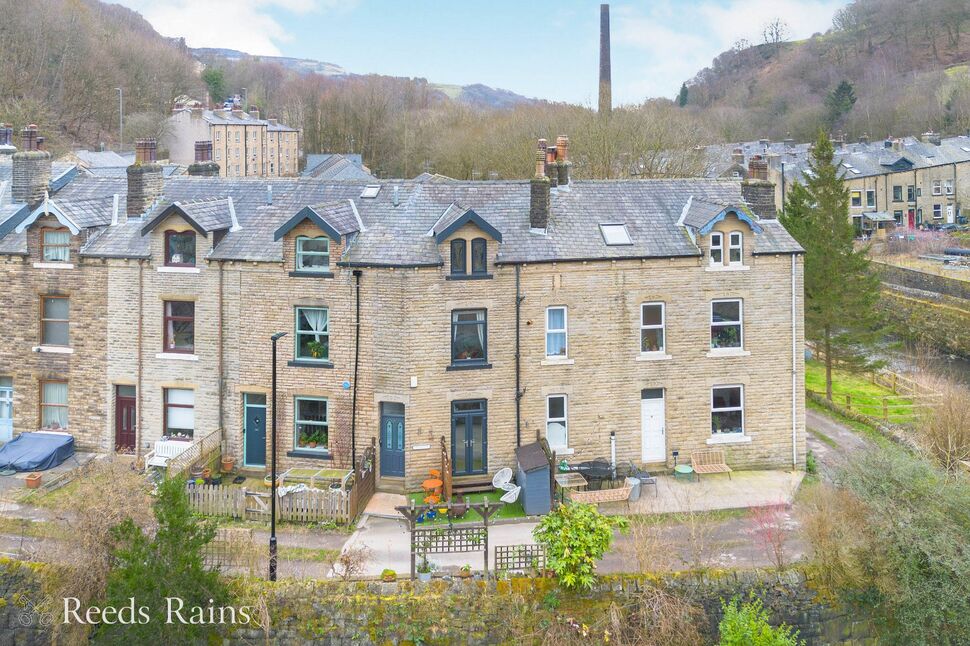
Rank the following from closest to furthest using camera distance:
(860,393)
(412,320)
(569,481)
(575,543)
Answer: (575,543), (412,320), (569,481), (860,393)

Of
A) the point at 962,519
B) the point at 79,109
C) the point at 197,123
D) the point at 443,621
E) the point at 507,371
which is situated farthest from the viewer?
the point at 79,109

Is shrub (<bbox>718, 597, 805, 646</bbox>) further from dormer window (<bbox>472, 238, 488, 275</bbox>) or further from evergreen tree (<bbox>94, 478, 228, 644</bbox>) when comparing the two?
dormer window (<bbox>472, 238, 488, 275</bbox>)

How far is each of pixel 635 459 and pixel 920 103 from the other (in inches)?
4314

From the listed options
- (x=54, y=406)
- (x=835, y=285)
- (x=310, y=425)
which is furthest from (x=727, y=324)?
(x=54, y=406)

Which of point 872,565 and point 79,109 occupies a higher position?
point 79,109

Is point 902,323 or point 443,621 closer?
point 443,621

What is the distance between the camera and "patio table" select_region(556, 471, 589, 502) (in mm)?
24438

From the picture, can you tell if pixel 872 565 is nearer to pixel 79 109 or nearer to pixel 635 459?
pixel 635 459

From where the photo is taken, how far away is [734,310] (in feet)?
87.7

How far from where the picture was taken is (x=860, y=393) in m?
39.0

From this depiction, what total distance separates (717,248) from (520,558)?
12187 mm

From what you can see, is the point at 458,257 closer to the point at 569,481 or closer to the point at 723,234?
the point at 569,481

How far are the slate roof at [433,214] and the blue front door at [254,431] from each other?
4.37 metres

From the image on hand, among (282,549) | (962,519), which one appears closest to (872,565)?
(962,519)
